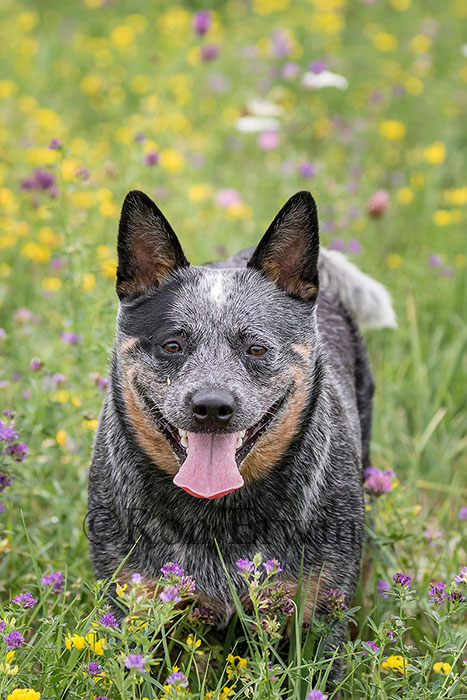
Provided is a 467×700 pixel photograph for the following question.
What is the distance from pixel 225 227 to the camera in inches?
213

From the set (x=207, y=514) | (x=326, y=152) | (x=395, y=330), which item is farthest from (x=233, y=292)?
(x=326, y=152)

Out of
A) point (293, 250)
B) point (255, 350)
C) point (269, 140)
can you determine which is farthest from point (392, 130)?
point (255, 350)

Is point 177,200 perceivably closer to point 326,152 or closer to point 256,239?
point 256,239

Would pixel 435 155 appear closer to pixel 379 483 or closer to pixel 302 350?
pixel 379 483

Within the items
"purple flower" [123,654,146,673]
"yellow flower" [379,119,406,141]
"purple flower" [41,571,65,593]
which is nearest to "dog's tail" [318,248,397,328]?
"purple flower" [41,571,65,593]

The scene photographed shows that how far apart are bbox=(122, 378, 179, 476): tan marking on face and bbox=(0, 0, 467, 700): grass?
42 cm

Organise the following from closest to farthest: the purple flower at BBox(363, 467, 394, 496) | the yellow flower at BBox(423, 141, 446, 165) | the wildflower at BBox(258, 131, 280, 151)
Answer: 1. the purple flower at BBox(363, 467, 394, 496)
2. the yellow flower at BBox(423, 141, 446, 165)
3. the wildflower at BBox(258, 131, 280, 151)

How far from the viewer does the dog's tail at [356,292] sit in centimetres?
382

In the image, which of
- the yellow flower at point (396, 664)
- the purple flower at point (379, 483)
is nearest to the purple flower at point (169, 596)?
the yellow flower at point (396, 664)

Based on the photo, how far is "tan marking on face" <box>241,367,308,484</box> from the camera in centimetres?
259

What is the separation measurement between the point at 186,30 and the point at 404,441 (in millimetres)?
5288

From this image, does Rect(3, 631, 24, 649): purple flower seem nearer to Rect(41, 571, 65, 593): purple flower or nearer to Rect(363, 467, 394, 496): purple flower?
Rect(41, 571, 65, 593): purple flower

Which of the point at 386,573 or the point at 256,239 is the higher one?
the point at 256,239

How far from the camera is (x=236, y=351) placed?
2545 millimetres
